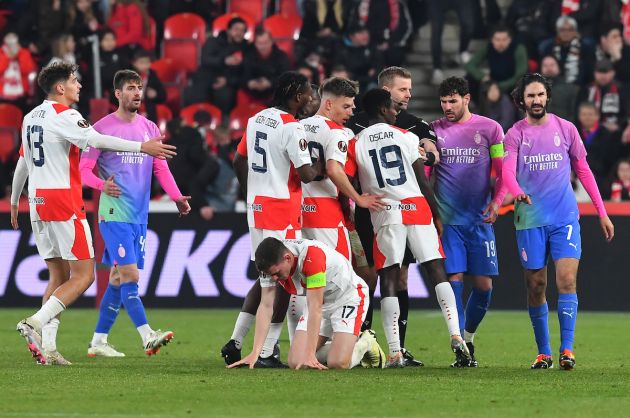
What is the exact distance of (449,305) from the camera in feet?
36.6

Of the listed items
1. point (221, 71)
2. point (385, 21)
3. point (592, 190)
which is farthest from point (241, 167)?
point (385, 21)

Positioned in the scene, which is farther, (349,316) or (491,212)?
(491,212)

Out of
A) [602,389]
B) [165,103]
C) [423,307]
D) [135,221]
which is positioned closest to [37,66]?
[165,103]

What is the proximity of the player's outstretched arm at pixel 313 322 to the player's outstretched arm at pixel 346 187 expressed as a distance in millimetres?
892

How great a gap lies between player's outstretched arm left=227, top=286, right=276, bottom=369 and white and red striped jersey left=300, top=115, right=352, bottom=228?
0.88 meters

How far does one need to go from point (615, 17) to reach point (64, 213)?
1311 centimetres

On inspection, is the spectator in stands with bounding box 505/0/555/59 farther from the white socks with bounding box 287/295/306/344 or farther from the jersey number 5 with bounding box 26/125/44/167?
the jersey number 5 with bounding box 26/125/44/167

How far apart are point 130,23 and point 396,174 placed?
1314 cm

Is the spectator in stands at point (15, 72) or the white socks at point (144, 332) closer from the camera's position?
the white socks at point (144, 332)

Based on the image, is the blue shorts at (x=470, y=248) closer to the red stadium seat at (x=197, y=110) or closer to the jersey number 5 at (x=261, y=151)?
the jersey number 5 at (x=261, y=151)

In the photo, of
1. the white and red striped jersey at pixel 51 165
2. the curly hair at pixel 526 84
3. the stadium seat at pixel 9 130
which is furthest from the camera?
the stadium seat at pixel 9 130

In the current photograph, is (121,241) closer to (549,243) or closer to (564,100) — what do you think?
(549,243)

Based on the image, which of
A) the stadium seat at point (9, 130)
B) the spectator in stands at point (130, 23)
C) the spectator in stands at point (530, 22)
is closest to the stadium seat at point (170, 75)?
the spectator in stands at point (130, 23)

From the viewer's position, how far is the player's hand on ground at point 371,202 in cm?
1111
